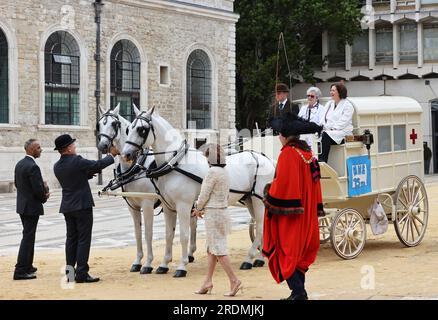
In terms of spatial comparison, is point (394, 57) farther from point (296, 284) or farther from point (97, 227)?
point (296, 284)

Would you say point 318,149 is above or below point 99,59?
below

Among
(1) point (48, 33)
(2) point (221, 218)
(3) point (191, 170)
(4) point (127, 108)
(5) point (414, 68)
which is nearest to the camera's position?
(2) point (221, 218)

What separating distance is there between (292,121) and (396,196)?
15.7 feet

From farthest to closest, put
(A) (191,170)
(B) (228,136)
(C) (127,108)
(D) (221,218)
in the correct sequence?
(B) (228,136) < (C) (127,108) < (A) (191,170) < (D) (221,218)

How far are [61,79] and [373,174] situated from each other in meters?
18.7

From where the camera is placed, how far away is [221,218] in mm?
9977

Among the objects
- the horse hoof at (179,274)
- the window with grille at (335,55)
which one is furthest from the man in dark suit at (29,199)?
the window with grille at (335,55)

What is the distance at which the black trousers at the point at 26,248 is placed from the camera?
1143cm

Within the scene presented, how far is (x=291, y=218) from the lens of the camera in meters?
8.97

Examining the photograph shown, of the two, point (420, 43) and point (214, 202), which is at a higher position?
point (420, 43)

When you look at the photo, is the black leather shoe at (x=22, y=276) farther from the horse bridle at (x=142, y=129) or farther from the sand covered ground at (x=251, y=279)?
the horse bridle at (x=142, y=129)

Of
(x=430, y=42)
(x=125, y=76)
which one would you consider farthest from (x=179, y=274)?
(x=430, y=42)

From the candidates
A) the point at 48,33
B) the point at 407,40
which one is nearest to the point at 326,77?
the point at 407,40

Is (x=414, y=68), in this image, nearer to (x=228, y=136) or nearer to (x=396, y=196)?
(x=228, y=136)
